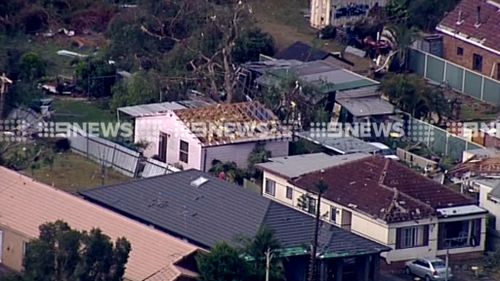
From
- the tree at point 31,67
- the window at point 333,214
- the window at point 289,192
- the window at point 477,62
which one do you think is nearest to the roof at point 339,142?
the window at point 289,192

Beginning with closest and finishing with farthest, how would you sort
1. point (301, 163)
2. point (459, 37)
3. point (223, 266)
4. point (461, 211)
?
point (223, 266), point (461, 211), point (301, 163), point (459, 37)

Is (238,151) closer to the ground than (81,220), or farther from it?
closer to the ground

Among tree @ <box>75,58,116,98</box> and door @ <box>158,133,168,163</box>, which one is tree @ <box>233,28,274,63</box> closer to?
tree @ <box>75,58,116,98</box>

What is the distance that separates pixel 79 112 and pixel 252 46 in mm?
3838

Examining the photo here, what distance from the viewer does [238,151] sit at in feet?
92.1

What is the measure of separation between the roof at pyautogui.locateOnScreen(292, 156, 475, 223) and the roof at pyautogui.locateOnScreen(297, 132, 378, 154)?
171 centimetres

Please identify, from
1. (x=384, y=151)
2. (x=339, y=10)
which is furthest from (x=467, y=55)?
(x=384, y=151)

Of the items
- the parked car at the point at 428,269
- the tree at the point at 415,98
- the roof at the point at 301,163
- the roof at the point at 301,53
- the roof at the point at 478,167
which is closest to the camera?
the parked car at the point at 428,269

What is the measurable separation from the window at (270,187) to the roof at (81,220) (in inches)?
140

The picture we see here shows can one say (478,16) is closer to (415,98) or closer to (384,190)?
(415,98)

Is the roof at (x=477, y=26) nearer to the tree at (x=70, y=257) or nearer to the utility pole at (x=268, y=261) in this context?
the utility pole at (x=268, y=261)

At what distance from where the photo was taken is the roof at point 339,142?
2792 cm

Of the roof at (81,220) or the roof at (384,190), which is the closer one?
the roof at (81,220)

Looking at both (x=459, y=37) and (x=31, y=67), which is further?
(x=459, y=37)
